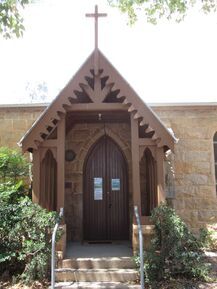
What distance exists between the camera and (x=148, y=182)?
356 inches

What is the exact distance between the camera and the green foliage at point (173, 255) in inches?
244

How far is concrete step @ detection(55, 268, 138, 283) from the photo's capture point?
637 centimetres

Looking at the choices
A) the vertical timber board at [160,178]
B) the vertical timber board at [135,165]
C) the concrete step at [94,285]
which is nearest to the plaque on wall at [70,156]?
the vertical timber board at [135,165]

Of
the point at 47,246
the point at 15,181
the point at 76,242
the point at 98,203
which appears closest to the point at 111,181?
the point at 98,203

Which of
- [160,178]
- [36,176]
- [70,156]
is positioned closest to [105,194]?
[70,156]

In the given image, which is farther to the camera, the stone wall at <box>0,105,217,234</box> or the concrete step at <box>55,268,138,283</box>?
the stone wall at <box>0,105,217,234</box>

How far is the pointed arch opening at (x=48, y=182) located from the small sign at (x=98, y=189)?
4.01ft

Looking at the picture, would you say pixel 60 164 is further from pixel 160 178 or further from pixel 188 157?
pixel 188 157

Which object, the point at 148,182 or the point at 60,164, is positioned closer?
the point at 60,164

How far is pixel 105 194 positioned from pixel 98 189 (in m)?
0.25

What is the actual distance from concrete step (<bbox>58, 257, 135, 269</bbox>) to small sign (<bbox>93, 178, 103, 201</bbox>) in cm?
286

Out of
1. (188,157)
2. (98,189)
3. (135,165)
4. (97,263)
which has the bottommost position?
(97,263)

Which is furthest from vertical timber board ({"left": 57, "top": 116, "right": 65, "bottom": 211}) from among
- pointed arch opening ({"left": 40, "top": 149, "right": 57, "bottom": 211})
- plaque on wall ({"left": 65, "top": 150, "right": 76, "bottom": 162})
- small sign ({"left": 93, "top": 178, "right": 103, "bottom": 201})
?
small sign ({"left": 93, "top": 178, "right": 103, "bottom": 201})

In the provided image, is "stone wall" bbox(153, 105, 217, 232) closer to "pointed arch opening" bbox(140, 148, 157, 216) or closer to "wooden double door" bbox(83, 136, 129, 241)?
"pointed arch opening" bbox(140, 148, 157, 216)
